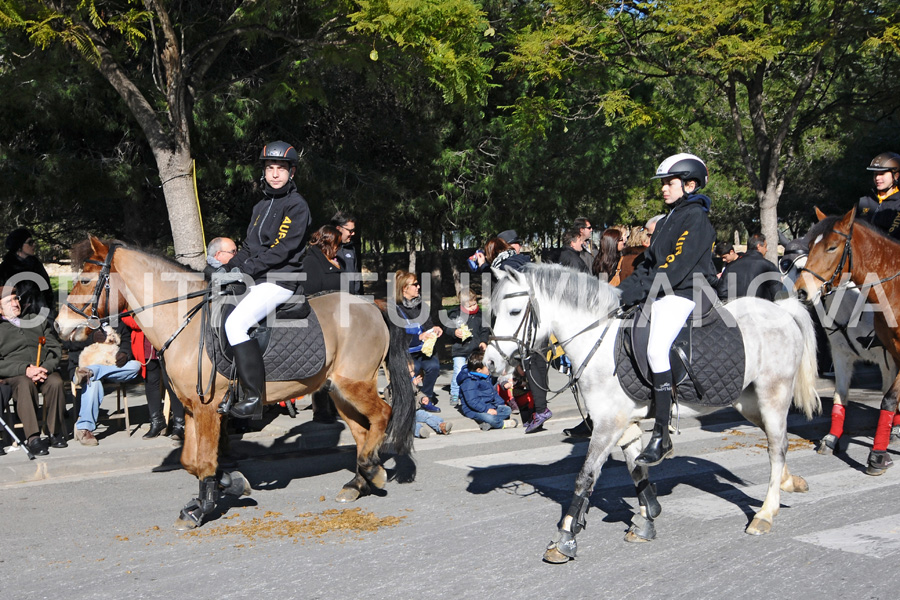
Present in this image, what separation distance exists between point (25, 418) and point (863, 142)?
2533 cm

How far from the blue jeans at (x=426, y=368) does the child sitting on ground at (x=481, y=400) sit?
61cm

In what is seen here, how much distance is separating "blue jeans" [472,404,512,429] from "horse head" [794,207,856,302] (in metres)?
4.15

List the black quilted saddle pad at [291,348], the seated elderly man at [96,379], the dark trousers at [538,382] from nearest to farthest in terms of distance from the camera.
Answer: the black quilted saddle pad at [291,348] < the seated elderly man at [96,379] < the dark trousers at [538,382]

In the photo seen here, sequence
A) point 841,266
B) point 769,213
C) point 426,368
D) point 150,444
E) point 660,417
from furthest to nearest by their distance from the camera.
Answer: point 769,213 < point 426,368 < point 150,444 < point 841,266 < point 660,417

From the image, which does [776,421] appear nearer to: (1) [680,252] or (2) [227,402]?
(1) [680,252]

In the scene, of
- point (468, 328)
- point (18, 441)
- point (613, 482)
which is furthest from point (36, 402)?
point (613, 482)

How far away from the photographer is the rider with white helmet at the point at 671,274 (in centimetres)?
579

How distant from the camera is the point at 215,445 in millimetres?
6715

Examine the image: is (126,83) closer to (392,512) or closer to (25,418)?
(25,418)

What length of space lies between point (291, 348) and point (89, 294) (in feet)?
5.46

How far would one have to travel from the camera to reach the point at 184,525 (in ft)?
21.1

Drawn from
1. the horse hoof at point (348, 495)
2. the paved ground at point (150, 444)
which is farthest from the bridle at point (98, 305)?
the paved ground at point (150, 444)

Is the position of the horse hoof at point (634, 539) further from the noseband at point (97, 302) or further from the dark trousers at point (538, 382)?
the noseband at point (97, 302)

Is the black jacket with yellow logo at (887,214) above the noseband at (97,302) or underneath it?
above
